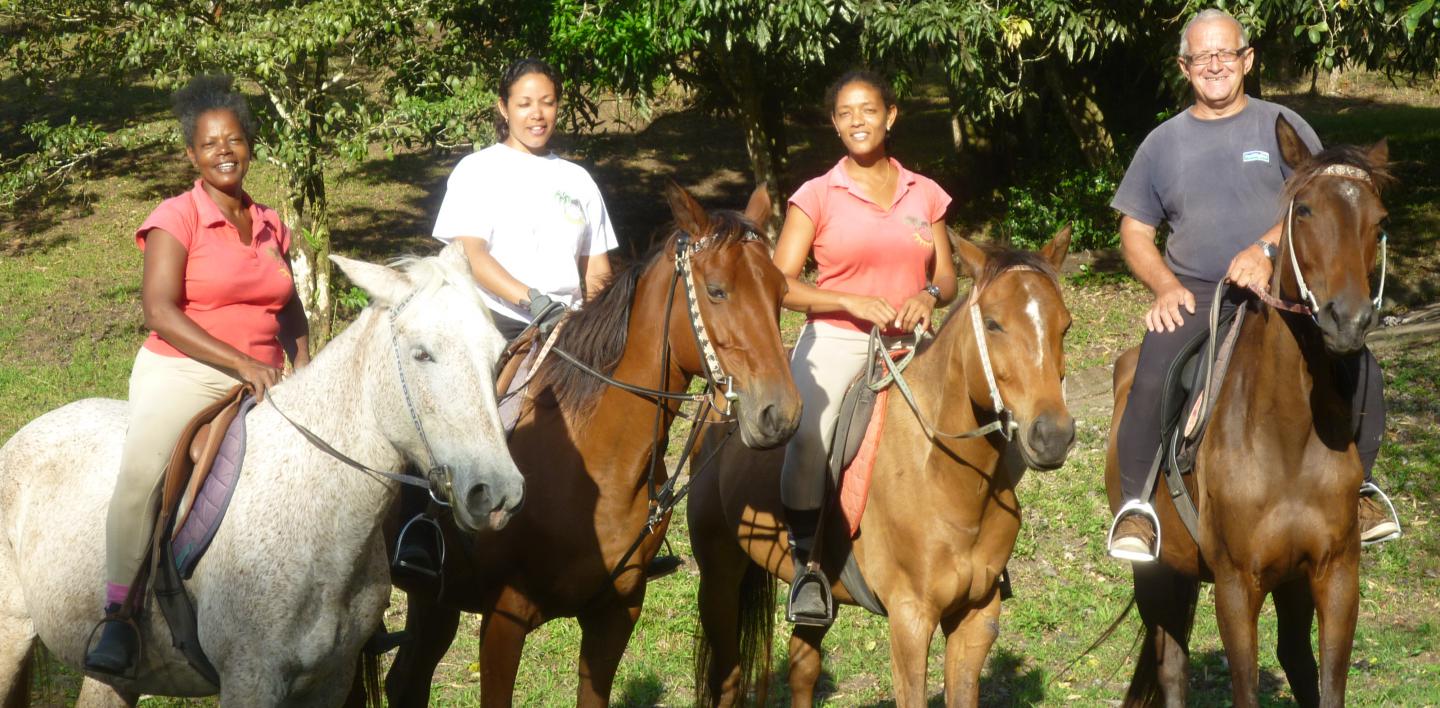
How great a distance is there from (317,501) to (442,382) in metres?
0.67

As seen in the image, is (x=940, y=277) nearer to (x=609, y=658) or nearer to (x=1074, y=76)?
(x=609, y=658)

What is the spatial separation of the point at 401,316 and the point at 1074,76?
636 inches

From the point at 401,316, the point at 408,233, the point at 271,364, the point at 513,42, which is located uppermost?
the point at 513,42

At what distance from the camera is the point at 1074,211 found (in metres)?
17.6

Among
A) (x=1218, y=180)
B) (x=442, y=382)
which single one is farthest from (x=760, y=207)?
(x=1218, y=180)

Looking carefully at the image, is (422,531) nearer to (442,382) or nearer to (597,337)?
(597,337)

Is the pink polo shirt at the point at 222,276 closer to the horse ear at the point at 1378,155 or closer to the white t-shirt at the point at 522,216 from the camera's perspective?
the white t-shirt at the point at 522,216

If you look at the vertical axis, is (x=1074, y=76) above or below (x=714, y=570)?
above

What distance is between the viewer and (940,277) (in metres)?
5.43

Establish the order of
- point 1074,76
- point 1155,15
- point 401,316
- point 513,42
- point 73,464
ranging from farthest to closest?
point 1074,76 → point 513,42 → point 1155,15 → point 73,464 → point 401,316

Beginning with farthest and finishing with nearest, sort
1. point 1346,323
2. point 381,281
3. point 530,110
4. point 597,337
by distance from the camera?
point 530,110 < point 597,337 < point 1346,323 < point 381,281

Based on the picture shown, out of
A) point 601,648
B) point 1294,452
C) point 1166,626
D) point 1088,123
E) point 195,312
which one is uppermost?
point 1088,123

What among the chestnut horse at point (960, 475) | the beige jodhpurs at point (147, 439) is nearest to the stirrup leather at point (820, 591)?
the chestnut horse at point (960, 475)

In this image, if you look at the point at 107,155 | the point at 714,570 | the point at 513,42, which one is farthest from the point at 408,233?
the point at 714,570
